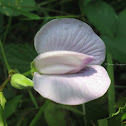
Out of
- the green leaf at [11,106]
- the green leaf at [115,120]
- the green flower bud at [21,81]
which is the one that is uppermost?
the green flower bud at [21,81]

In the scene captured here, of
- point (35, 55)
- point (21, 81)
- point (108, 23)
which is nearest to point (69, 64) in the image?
point (21, 81)

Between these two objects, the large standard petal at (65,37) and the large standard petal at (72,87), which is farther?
the large standard petal at (65,37)

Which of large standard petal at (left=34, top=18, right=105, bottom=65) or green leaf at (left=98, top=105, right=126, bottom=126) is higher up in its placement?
large standard petal at (left=34, top=18, right=105, bottom=65)

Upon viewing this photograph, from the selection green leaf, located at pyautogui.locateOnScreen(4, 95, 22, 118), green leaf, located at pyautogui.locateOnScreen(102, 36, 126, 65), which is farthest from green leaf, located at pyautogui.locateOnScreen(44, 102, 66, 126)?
green leaf, located at pyautogui.locateOnScreen(102, 36, 126, 65)

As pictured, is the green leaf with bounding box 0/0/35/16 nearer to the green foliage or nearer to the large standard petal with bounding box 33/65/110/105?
the green foliage

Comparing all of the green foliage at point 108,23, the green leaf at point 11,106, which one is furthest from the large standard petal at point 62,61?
the green foliage at point 108,23

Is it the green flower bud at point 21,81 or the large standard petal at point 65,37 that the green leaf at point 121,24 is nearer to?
the large standard petal at point 65,37
